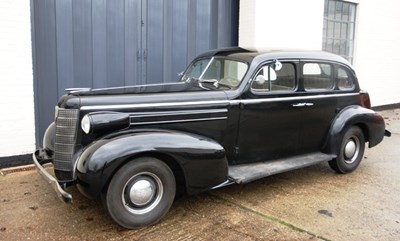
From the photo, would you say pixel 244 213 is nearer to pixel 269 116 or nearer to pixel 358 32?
pixel 269 116

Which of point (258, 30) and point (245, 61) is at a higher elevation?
point (258, 30)

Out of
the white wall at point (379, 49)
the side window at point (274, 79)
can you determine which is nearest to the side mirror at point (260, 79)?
the side window at point (274, 79)

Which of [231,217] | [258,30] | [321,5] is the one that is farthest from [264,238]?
[321,5]

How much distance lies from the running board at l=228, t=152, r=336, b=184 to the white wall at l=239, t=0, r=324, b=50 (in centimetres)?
279

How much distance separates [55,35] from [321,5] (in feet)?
19.2

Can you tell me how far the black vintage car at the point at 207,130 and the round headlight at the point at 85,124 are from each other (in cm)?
1

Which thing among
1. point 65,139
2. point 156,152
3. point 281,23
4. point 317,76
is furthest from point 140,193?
point 281,23

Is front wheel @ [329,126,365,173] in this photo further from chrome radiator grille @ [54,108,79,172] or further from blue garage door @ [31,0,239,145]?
chrome radiator grille @ [54,108,79,172]

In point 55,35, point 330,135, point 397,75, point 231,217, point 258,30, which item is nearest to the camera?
point 231,217

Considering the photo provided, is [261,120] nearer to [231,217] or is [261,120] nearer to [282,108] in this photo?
[282,108]

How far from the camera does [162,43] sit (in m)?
6.89

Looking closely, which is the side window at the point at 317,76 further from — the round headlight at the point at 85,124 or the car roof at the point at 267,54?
the round headlight at the point at 85,124

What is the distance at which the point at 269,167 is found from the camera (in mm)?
4613

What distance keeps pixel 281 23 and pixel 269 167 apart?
441 cm
